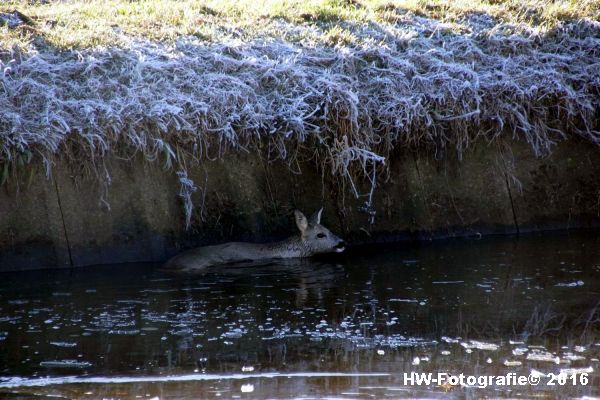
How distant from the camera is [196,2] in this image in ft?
37.8

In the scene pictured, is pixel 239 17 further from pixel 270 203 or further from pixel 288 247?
pixel 288 247

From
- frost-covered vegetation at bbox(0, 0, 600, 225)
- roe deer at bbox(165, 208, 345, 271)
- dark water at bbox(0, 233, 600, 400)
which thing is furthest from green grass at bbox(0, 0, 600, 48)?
dark water at bbox(0, 233, 600, 400)

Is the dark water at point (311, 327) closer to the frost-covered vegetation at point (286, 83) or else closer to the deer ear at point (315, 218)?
the deer ear at point (315, 218)

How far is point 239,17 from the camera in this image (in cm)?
1076

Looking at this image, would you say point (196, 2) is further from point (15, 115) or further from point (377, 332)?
point (377, 332)

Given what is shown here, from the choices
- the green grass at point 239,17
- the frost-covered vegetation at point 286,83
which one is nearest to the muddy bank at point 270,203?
the frost-covered vegetation at point 286,83

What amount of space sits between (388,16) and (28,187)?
4.93m

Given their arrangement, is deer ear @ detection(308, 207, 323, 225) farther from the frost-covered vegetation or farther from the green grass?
the green grass

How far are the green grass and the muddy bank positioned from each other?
1.64 meters

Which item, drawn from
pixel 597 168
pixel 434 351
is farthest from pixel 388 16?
pixel 434 351

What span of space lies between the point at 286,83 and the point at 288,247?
5.61ft

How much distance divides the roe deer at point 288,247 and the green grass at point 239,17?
2.20 m

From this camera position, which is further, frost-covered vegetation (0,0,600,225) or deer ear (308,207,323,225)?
deer ear (308,207,323,225)

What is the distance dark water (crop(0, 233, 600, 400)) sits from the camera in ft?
17.1
